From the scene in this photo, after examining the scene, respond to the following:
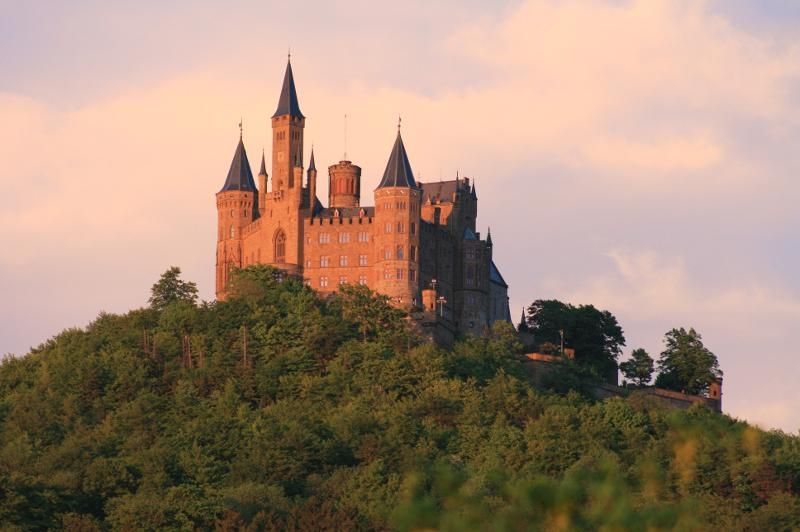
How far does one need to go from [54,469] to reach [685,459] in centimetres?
3627

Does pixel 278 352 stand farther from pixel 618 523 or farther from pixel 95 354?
pixel 618 523

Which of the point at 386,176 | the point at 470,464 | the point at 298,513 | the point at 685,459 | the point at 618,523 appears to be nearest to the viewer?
the point at 618,523

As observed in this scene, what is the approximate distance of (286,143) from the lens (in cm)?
10944

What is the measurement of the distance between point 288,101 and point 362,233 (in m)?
10.3

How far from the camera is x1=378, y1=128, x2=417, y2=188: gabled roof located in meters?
106

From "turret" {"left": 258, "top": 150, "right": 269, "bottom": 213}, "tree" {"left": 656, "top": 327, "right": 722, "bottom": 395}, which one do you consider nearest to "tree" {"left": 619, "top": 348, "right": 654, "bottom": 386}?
"tree" {"left": 656, "top": 327, "right": 722, "bottom": 395}

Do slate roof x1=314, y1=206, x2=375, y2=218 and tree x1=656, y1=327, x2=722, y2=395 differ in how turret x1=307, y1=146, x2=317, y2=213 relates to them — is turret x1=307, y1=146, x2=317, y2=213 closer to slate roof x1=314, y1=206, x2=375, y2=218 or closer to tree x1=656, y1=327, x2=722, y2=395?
slate roof x1=314, y1=206, x2=375, y2=218

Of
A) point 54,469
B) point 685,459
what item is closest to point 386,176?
point 54,469

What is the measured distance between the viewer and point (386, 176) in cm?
10694

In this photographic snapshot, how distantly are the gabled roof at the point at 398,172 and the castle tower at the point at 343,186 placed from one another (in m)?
3.37

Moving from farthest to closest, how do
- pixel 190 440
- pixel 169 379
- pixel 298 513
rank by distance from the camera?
1. pixel 169 379
2. pixel 190 440
3. pixel 298 513

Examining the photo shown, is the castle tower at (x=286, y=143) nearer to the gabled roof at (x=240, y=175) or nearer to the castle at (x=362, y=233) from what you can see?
the castle at (x=362, y=233)

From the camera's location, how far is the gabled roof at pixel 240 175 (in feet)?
371

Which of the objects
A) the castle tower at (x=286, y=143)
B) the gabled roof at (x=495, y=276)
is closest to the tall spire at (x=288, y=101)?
the castle tower at (x=286, y=143)
